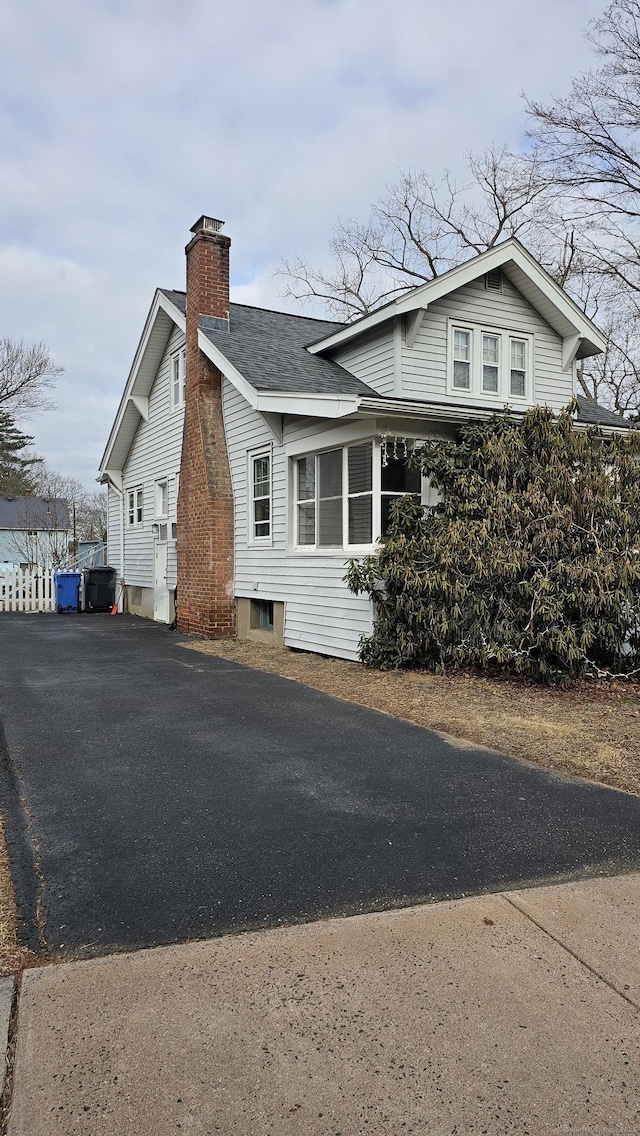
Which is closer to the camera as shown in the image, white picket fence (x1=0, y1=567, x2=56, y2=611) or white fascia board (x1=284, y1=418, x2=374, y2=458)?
white fascia board (x1=284, y1=418, x2=374, y2=458)

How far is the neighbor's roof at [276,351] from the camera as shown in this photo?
10555 millimetres

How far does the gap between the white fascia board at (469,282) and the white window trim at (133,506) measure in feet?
26.5

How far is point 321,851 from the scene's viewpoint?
3641 mm

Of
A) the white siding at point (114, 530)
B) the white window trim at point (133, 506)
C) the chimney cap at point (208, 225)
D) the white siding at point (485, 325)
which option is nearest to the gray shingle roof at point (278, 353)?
the white siding at point (485, 325)

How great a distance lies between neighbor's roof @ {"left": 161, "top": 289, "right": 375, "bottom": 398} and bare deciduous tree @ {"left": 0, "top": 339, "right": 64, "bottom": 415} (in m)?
19.7

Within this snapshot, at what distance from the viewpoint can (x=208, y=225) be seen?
527 inches

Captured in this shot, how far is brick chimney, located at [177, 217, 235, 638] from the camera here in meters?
13.1

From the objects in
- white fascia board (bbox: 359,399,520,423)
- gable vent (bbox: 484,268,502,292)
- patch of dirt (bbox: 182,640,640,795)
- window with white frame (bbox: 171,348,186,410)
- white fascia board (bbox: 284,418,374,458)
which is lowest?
patch of dirt (bbox: 182,640,640,795)

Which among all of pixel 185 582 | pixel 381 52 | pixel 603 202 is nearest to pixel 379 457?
pixel 185 582

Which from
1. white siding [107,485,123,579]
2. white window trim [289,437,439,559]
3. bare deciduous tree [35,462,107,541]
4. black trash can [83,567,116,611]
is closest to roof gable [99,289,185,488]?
white siding [107,485,123,579]

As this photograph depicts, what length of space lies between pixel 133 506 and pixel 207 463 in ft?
23.6

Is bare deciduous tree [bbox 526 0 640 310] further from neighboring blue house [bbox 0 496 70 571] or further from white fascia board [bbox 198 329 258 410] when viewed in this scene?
neighboring blue house [bbox 0 496 70 571]

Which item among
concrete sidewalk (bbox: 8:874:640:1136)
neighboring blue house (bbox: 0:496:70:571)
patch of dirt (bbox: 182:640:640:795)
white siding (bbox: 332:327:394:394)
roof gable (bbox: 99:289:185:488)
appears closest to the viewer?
concrete sidewalk (bbox: 8:874:640:1136)

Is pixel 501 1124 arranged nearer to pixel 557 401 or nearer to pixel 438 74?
pixel 557 401
